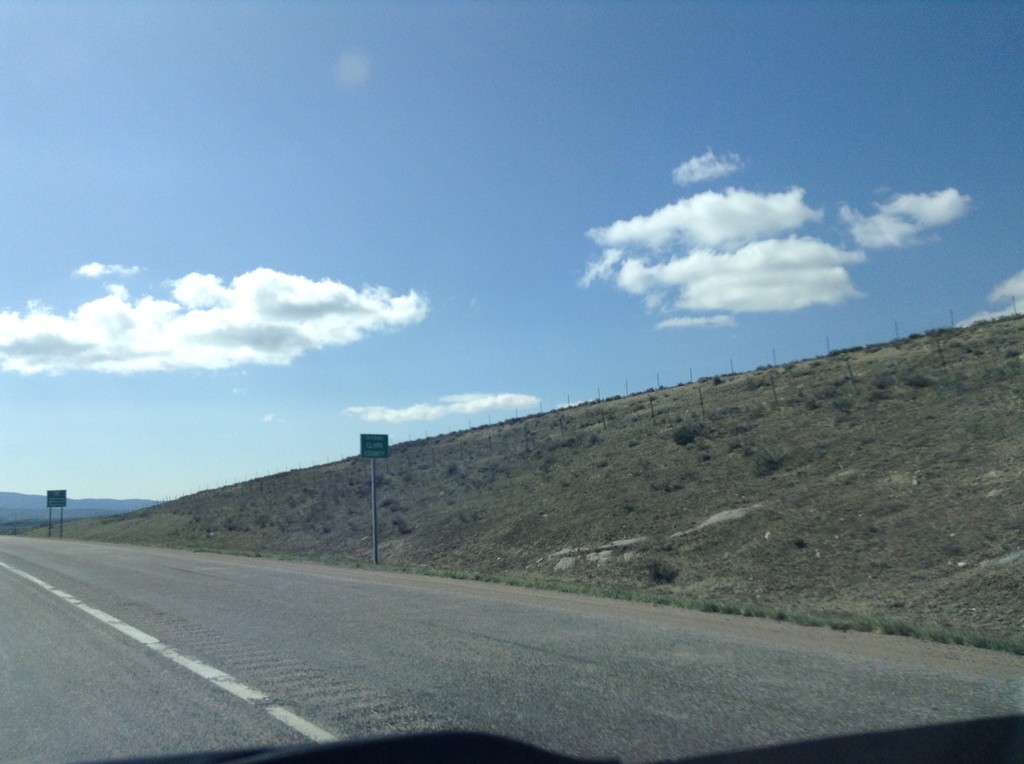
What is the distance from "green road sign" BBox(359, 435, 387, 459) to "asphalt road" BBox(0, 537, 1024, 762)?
15.9m

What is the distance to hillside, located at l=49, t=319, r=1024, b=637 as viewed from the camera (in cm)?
1719

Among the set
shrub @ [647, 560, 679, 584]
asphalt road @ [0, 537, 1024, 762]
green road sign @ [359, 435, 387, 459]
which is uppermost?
green road sign @ [359, 435, 387, 459]

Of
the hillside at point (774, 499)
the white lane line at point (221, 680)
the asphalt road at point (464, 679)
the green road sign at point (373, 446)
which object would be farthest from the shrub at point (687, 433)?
the white lane line at point (221, 680)

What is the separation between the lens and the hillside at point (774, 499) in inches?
677

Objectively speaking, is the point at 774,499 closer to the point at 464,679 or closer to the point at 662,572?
the point at 662,572

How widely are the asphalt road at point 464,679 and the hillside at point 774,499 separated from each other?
4628mm

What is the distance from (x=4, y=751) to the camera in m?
6.41

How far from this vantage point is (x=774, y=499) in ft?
80.4

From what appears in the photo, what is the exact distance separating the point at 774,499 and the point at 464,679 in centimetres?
1812

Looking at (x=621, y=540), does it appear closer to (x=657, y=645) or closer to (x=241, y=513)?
(x=657, y=645)

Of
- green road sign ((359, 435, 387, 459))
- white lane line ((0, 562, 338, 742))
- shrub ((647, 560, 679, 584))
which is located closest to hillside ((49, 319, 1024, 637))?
shrub ((647, 560, 679, 584))

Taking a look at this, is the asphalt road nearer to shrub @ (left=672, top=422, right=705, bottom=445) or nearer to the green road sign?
the green road sign

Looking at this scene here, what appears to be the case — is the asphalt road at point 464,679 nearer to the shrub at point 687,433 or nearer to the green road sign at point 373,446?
the green road sign at point 373,446

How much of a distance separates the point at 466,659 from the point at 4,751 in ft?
14.7
